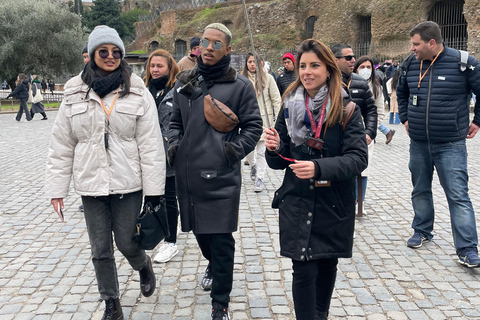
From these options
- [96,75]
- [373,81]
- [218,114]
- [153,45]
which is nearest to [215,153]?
[218,114]

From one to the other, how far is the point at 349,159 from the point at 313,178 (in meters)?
0.23

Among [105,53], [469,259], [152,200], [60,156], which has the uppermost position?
[105,53]

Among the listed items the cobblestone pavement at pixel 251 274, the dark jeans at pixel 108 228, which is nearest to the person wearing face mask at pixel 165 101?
the cobblestone pavement at pixel 251 274

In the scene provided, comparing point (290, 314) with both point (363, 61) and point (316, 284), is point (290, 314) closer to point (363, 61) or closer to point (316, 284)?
point (316, 284)

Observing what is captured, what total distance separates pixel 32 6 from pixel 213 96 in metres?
30.0

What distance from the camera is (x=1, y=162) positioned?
10.1 meters

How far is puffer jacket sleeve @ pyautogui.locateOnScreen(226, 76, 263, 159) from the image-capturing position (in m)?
3.49

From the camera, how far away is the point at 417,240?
496 cm

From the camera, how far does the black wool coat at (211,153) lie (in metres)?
3.41

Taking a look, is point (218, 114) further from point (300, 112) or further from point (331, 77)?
point (331, 77)

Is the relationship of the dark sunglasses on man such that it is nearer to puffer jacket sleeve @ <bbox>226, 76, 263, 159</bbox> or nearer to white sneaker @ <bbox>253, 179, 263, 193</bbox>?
puffer jacket sleeve @ <bbox>226, 76, 263, 159</bbox>

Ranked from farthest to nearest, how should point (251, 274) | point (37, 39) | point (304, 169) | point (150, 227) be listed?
point (37, 39) → point (251, 274) → point (150, 227) → point (304, 169)

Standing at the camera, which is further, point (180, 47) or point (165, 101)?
point (180, 47)

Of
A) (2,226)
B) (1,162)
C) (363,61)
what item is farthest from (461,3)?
(2,226)
